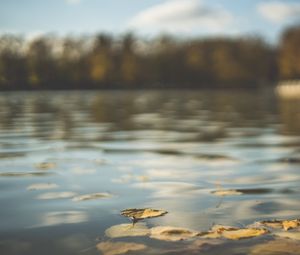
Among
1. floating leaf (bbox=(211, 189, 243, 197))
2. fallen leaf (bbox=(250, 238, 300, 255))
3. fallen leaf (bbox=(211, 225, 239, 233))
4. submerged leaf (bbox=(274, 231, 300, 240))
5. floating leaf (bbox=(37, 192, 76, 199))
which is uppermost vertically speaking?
floating leaf (bbox=(37, 192, 76, 199))

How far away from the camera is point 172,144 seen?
878 cm

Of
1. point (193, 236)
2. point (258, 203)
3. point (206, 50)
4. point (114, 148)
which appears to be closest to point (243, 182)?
point (258, 203)

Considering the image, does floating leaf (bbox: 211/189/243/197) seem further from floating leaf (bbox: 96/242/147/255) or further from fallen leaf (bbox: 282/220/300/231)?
floating leaf (bbox: 96/242/147/255)

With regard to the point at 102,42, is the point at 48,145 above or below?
below

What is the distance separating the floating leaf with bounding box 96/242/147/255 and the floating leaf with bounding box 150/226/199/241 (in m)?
0.20

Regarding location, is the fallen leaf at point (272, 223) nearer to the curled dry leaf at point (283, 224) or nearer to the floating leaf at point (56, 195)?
the curled dry leaf at point (283, 224)

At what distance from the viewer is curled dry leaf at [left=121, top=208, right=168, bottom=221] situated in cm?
336

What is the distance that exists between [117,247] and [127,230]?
313mm

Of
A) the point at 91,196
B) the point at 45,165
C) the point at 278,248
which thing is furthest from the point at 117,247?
the point at 45,165

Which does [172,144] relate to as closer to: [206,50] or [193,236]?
[193,236]

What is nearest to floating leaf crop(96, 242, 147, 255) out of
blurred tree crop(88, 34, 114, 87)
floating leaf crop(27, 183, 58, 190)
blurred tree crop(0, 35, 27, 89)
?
floating leaf crop(27, 183, 58, 190)

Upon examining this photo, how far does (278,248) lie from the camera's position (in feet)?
8.61

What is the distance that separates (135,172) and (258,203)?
2061mm

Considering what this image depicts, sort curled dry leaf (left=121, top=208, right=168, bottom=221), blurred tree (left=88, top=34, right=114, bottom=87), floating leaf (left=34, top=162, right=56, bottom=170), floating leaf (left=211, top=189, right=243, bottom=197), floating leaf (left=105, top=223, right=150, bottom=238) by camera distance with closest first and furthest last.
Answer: floating leaf (left=105, top=223, right=150, bottom=238) → curled dry leaf (left=121, top=208, right=168, bottom=221) → floating leaf (left=211, top=189, right=243, bottom=197) → floating leaf (left=34, top=162, right=56, bottom=170) → blurred tree (left=88, top=34, right=114, bottom=87)
